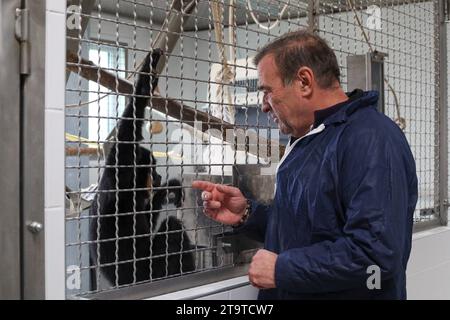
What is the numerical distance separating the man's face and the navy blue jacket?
37mm

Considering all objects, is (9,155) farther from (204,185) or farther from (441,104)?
(441,104)

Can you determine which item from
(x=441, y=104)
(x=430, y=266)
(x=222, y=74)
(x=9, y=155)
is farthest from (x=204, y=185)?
(x=441, y=104)

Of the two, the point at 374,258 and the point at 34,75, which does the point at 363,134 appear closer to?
the point at 374,258

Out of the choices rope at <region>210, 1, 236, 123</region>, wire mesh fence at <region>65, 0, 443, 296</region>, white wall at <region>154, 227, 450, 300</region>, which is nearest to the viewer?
wire mesh fence at <region>65, 0, 443, 296</region>

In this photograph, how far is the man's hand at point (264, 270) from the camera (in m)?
0.94

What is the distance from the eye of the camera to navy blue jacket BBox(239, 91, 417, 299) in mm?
871

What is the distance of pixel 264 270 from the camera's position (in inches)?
37.3

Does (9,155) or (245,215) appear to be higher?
(9,155)

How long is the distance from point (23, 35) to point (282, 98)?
1.62ft

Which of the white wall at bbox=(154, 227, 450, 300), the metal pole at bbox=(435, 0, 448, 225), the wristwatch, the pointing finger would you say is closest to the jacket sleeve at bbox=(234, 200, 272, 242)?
the wristwatch

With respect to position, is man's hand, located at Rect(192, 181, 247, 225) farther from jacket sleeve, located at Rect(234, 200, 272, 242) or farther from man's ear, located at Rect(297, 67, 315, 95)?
man's ear, located at Rect(297, 67, 315, 95)

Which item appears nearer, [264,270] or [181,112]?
[264,270]

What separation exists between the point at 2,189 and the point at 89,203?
280mm

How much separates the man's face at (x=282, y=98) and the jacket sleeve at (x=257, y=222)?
0.73 feet
